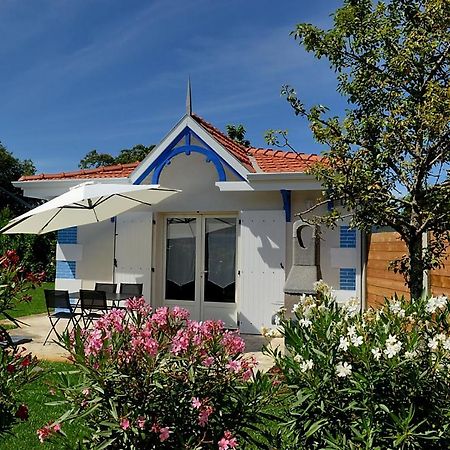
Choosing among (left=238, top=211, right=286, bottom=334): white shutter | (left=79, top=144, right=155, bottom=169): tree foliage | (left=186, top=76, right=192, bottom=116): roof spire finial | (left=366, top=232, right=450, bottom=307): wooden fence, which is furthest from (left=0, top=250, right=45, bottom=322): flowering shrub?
(left=79, top=144, right=155, bottom=169): tree foliage

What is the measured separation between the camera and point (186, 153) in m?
10.8

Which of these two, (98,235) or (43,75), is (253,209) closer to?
(98,235)

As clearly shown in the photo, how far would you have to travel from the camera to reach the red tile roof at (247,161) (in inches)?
417

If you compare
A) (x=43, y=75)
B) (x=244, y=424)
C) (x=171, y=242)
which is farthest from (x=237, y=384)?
(x=43, y=75)

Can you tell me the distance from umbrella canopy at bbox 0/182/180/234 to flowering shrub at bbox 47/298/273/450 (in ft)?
20.1

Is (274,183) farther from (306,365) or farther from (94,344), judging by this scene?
(94,344)

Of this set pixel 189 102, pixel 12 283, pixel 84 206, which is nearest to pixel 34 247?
pixel 84 206

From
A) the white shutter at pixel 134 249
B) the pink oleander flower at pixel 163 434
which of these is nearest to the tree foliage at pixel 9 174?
the white shutter at pixel 134 249

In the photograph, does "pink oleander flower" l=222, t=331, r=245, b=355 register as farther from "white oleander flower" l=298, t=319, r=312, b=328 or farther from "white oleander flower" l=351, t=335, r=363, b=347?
"white oleander flower" l=351, t=335, r=363, b=347

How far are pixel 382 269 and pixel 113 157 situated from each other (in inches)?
1534

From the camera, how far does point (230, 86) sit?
60.0 feet

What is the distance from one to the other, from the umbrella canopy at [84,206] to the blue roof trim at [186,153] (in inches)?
33.4

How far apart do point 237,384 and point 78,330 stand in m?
0.95

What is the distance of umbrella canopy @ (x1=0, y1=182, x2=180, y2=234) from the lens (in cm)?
900
